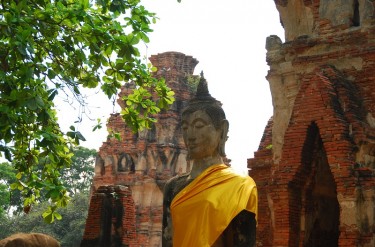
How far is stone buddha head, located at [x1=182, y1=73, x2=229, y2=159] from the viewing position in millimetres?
5484

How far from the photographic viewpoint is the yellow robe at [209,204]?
4.96 metres

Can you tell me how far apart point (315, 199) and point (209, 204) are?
488 cm

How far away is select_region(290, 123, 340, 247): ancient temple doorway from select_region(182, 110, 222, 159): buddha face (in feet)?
13.0

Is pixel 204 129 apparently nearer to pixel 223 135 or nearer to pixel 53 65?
pixel 223 135

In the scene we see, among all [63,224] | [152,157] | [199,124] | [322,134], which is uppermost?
[152,157]

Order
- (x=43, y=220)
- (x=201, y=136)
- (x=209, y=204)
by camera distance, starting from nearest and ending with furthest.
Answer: (x=209, y=204), (x=201, y=136), (x=43, y=220)

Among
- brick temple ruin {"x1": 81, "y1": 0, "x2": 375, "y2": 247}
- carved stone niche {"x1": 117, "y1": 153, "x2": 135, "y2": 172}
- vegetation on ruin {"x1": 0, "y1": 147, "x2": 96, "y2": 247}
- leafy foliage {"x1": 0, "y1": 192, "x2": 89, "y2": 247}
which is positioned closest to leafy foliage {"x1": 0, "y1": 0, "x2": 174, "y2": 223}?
brick temple ruin {"x1": 81, "y1": 0, "x2": 375, "y2": 247}

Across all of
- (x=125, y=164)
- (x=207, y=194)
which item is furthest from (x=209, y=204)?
(x=125, y=164)

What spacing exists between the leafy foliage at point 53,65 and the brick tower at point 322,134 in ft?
6.03

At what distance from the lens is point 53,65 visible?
885 cm

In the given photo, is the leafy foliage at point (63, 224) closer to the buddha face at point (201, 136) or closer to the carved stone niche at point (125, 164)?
the carved stone niche at point (125, 164)

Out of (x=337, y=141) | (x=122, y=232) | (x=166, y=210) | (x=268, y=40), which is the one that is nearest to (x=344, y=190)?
(x=337, y=141)

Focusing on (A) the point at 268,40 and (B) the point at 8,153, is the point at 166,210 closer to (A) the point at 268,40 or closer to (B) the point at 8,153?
(B) the point at 8,153

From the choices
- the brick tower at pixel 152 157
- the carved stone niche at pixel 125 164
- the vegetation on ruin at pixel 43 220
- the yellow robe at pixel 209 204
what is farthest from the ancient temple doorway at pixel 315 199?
the vegetation on ruin at pixel 43 220
